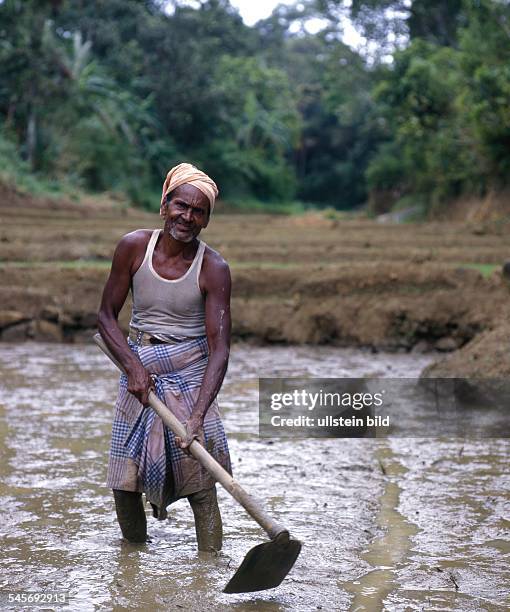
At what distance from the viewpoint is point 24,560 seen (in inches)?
171

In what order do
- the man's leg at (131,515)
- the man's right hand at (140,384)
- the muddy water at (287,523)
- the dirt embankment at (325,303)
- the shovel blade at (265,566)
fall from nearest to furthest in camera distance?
the shovel blade at (265,566) → the muddy water at (287,523) → the man's right hand at (140,384) → the man's leg at (131,515) → the dirt embankment at (325,303)

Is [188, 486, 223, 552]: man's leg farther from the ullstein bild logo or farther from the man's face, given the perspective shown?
the ullstein bild logo

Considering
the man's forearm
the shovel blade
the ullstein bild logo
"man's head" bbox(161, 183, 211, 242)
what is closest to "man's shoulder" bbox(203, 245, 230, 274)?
"man's head" bbox(161, 183, 211, 242)

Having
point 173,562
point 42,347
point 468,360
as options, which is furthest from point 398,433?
point 42,347

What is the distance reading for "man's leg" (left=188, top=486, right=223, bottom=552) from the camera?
4.30m

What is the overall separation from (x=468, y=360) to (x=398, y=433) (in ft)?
4.85

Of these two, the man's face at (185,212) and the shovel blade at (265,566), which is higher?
the man's face at (185,212)

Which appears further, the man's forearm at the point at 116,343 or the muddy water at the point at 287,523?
the man's forearm at the point at 116,343

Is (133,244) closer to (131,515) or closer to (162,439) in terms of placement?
(162,439)

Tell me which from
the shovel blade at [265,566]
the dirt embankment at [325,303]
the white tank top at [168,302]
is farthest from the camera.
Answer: the dirt embankment at [325,303]

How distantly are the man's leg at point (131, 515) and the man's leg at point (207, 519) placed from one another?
0.85ft

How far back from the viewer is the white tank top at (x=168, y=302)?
13.9 feet

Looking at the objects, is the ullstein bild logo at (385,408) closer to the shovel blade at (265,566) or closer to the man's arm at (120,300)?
the man's arm at (120,300)

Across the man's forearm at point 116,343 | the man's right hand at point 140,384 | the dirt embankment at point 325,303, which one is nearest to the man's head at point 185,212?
the man's forearm at point 116,343
